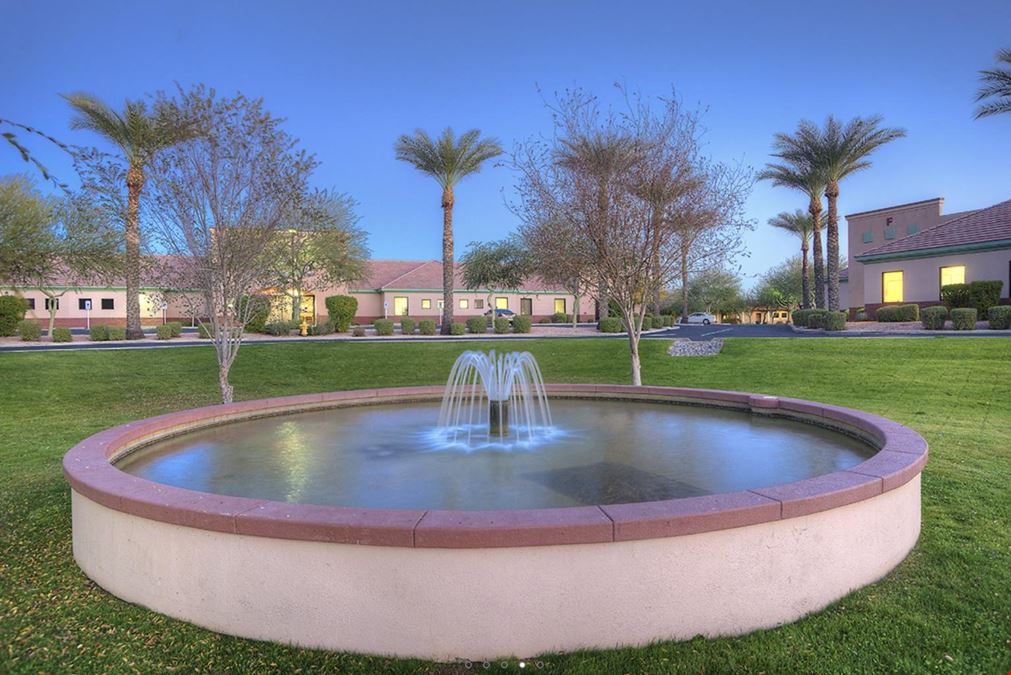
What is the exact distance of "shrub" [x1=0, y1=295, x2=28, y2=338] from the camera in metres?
30.5

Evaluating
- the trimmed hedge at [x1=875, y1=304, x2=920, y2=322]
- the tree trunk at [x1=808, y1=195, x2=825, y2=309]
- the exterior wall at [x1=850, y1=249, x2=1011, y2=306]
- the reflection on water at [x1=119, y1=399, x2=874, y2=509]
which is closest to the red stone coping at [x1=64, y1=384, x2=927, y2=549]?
the reflection on water at [x1=119, y1=399, x2=874, y2=509]

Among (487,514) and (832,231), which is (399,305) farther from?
(487,514)

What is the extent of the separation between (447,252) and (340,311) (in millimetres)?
7396

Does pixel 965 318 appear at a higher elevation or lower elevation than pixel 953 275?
lower

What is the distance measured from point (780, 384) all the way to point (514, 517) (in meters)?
15.1

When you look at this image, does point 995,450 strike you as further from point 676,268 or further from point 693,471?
point 676,268

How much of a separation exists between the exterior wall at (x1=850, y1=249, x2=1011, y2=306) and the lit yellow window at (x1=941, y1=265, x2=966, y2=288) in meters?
0.17

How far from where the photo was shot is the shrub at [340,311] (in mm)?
35719

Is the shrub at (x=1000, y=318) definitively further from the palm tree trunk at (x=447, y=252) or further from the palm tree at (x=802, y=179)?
the palm tree trunk at (x=447, y=252)

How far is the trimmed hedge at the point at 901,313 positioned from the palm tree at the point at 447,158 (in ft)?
73.0

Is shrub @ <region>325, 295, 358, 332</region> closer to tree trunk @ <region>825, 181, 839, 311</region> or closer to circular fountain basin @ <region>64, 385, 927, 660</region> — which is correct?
tree trunk @ <region>825, 181, 839, 311</region>

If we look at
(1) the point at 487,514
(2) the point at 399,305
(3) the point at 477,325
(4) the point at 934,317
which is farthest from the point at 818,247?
(1) the point at 487,514

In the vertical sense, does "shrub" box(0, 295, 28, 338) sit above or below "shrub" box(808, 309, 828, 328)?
above

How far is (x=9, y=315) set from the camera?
30.6 meters
